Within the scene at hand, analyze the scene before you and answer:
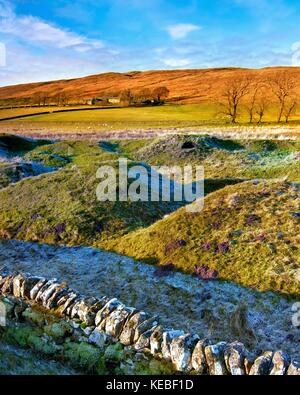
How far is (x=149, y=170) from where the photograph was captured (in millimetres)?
39625

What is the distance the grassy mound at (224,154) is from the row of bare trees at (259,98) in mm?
48936

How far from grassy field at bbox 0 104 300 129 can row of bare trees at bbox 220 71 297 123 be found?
6.79 feet

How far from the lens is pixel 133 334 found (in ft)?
47.7

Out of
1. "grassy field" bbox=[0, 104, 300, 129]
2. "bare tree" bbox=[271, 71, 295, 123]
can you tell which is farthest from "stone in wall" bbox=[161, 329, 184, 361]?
"bare tree" bbox=[271, 71, 295, 123]

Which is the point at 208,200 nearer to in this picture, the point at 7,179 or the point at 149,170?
the point at 149,170

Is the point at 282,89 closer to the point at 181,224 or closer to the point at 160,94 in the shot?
the point at 160,94

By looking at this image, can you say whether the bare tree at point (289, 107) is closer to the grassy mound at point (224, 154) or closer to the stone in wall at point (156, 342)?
the grassy mound at point (224, 154)

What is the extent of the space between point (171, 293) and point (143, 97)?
137361 mm

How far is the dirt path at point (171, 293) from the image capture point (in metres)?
16.9

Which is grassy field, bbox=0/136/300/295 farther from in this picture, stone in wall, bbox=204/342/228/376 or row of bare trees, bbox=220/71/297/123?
row of bare trees, bbox=220/71/297/123

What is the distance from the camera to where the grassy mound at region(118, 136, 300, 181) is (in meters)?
46.0

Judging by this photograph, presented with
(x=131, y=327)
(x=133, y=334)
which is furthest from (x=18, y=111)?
(x=133, y=334)

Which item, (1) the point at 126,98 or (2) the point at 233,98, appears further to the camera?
(1) the point at 126,98
